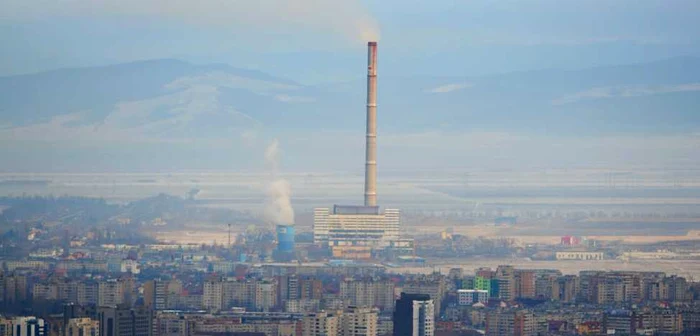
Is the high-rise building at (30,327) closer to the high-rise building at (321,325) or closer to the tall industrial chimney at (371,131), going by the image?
the high-rise building at (321,325)

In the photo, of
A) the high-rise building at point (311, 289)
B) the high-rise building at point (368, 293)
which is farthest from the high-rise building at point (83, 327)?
the high-rise building at point (311, 289)

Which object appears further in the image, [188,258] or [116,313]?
[188,258]

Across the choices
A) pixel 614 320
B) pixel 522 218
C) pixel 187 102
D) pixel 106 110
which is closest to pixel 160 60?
pixel 106 110

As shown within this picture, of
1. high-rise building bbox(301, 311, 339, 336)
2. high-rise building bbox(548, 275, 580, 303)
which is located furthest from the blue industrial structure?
high-rise building bbox(301, 311, 339, 336)

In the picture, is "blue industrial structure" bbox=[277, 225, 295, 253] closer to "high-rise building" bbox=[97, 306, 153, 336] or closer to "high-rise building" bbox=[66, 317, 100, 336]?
"high-rise building" bbox=[97, 306, 153, 336]

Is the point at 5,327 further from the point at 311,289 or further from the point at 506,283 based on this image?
the point at 506,283

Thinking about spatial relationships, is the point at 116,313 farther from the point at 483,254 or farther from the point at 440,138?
the point at 440,138
